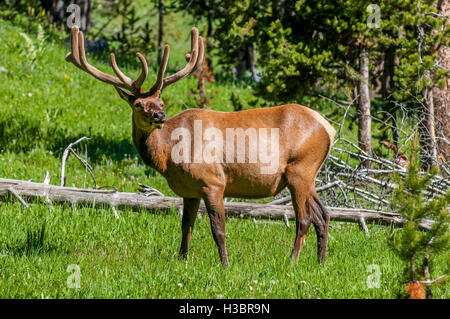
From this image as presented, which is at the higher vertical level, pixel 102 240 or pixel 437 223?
pixel 437 223

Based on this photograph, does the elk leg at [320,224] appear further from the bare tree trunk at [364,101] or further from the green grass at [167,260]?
the bare tree trunk at [364,101]

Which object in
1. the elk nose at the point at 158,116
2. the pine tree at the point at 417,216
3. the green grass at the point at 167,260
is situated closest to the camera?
the pine tree at the point at 417,216

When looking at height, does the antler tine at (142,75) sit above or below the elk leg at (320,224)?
above

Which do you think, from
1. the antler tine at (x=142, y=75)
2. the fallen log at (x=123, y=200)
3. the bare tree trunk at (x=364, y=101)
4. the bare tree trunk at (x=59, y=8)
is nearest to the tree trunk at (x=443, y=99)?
the bare tree trunk at (x=364, y=101)

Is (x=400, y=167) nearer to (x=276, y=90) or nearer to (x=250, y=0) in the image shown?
(x=276, y=90)

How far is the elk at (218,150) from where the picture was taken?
19.8 feet

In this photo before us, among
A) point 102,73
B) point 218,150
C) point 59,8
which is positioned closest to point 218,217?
point 218,150

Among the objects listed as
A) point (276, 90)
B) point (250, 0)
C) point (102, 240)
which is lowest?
point (102, 240)

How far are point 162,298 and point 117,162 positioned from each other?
6473 millimetres

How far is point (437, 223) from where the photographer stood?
14.0 ft

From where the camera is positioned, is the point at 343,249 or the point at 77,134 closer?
the point at 343,249

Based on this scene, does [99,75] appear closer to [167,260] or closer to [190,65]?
[190,65]

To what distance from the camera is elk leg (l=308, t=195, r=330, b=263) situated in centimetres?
648
